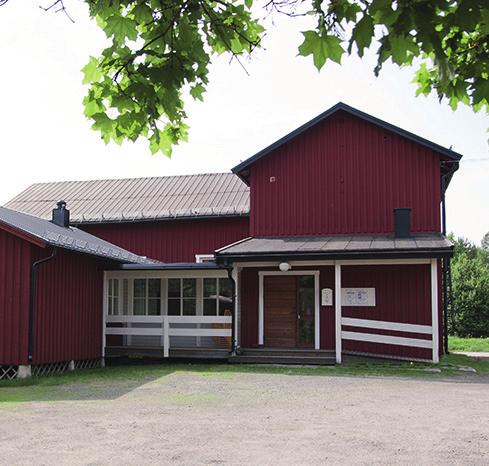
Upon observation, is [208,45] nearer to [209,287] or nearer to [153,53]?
[153,53]

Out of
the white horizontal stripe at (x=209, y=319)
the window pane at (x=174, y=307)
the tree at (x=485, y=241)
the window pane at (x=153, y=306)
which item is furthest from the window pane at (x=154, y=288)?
the tree at (x=485, y=241)

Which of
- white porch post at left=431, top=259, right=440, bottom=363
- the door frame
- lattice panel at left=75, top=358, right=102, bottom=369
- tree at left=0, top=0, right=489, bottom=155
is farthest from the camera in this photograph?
the door frame

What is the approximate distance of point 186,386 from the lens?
12.1m

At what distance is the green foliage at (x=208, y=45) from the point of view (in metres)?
2.88

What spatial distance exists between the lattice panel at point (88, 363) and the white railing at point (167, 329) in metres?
0.78

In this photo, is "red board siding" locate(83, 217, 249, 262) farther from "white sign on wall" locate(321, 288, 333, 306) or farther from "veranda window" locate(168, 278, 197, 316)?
"white sign on wall" locate(321, 288, 333, 306)

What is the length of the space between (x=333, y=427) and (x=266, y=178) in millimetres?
11392

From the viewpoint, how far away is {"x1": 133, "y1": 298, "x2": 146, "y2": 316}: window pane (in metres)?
19.4

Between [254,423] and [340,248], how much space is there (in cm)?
818

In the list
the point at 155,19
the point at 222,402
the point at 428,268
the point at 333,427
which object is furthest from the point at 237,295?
the point at 155,19

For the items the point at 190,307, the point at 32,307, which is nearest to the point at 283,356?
Answer: the point at 190,307

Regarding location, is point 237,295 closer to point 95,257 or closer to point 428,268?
point 95,257

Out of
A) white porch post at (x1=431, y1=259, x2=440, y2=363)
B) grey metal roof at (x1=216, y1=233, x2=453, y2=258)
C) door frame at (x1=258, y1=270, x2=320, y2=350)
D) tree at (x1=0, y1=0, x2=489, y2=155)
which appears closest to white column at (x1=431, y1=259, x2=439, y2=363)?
white porch post at (x1=431, y1=259, x2=440, y2=363)

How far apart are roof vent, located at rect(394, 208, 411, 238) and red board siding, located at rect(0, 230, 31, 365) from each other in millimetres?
8981
